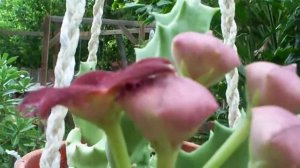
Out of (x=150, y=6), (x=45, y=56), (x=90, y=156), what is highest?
(x=90, y=156)

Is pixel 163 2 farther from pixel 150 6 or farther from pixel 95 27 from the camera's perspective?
pixel 95 27

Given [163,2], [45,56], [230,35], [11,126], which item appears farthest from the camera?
[45,56]

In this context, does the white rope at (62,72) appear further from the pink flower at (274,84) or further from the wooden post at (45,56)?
the wooden post at (45,56)

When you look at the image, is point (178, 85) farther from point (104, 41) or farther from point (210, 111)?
point (104, 41)

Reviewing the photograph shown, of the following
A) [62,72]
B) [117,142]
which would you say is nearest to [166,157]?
[117,142]

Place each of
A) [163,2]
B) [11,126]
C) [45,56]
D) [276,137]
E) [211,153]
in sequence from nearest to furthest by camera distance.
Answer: [276,137] → [211,153] → [11,126] → [163,2] → [45,56]

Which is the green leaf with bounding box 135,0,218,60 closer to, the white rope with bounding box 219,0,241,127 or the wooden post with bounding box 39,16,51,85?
the white rope with bounding box 219,0,241,127

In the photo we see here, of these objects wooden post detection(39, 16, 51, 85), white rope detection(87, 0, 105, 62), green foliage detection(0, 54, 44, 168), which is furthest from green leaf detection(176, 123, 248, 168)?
wooden post detection(39, 16, 51, 85)

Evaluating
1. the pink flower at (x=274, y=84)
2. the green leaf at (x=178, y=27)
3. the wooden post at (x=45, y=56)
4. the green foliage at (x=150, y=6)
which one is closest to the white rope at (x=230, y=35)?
the green leaf at (x=178, y=27)
